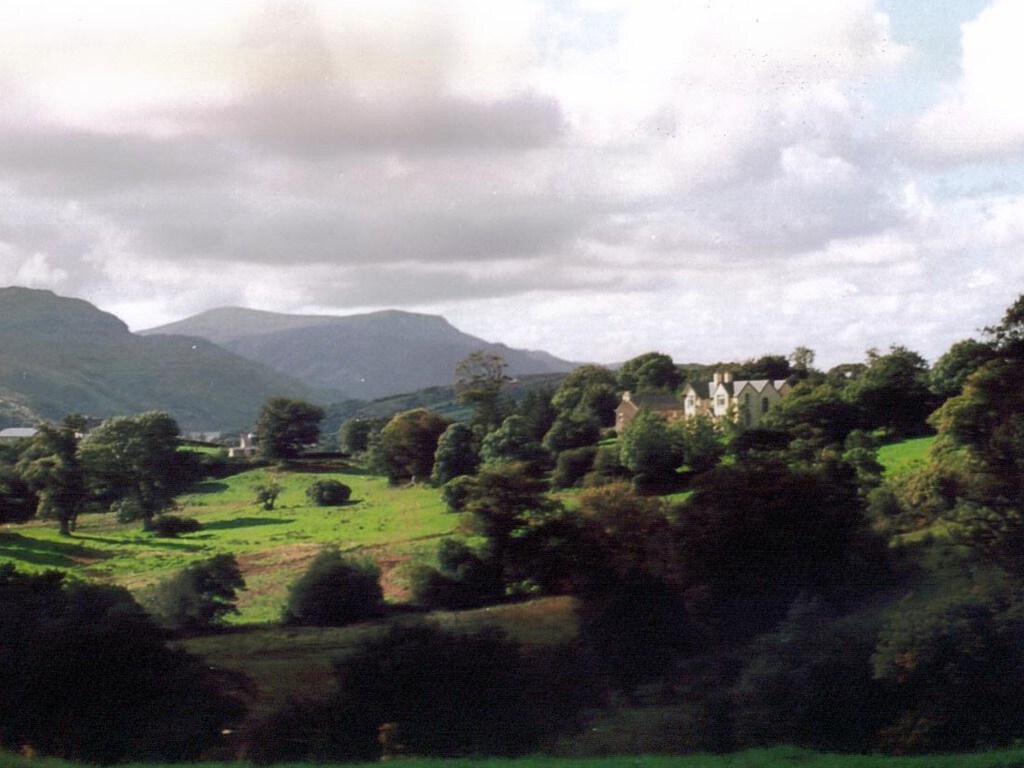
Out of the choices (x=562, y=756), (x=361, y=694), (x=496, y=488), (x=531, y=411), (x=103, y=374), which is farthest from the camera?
(x=103, y=374)

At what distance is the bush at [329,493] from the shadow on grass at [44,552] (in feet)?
7.50

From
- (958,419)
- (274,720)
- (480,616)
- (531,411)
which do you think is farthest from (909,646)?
(274,720)

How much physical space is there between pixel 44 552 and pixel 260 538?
234cm

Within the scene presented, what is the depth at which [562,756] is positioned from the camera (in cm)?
852

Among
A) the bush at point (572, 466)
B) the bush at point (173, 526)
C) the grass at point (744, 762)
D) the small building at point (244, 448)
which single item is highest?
the small building at point (244, 448)

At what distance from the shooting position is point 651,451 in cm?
1130

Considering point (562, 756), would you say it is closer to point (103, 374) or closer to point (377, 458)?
point (377, 458)

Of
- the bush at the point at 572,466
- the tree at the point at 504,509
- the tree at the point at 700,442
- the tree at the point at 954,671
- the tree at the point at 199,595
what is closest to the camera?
the tree at the point at 954,671

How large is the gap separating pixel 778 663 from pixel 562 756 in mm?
2307

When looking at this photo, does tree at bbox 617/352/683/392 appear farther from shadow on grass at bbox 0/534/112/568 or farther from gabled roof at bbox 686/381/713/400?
shadow on grass at bbox 0/534/112/568

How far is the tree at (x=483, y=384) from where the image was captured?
12.5 m

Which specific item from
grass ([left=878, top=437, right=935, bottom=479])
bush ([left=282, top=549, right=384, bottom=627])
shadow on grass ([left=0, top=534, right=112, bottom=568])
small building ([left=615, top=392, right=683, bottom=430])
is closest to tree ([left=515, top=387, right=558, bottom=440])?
small building ([left=615, top=392, right=683, bottom=430])

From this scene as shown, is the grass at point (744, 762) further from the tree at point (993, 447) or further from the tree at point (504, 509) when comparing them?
the tree at point (993, 447)

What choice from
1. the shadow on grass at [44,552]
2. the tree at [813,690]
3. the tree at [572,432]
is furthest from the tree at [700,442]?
the shadow on grass at [44,552]
